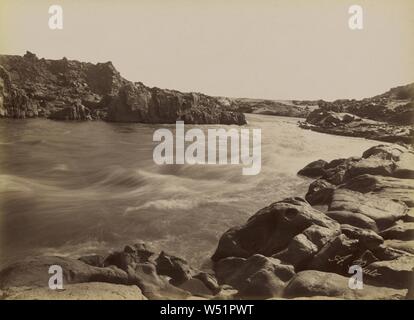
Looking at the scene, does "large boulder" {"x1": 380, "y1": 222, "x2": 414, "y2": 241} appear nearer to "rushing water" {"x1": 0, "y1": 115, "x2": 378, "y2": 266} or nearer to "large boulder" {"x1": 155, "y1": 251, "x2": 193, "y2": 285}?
"rushing water" {"x1": 0, "y1": 115, "x2": 378, "y2": 266}

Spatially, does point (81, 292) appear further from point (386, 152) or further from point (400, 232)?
point (386, 152)

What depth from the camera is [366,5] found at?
25.2 feet

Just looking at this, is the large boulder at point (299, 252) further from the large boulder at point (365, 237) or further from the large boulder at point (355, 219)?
the large boulder at point (355, 219)

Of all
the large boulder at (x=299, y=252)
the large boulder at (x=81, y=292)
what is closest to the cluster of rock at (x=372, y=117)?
the large boulder at (x=299, y=252)

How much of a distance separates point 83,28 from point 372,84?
6.10 metres

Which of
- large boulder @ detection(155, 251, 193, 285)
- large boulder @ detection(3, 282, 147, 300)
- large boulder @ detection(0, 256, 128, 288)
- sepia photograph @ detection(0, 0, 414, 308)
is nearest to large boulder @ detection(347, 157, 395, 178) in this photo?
sepia photograph @ detection(0, 0, 414, 308)

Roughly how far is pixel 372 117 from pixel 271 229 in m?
3.97

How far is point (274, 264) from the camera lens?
6664 mm

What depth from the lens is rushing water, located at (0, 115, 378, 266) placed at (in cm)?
767

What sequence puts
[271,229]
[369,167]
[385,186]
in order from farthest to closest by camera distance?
[369,167]
[385,186]
[271,229]

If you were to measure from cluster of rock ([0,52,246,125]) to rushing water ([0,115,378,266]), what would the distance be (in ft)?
2.11

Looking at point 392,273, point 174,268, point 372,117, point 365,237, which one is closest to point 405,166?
point 372,117

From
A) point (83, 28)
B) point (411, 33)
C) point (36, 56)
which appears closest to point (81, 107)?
point (36, 56)

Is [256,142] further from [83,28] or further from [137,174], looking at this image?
[83,28]
